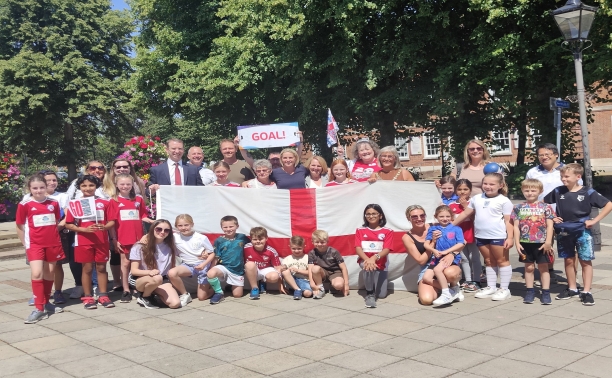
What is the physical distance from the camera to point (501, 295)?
6.99 meters

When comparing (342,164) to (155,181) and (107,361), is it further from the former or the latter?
(107,361)

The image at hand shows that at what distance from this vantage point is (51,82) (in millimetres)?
34938

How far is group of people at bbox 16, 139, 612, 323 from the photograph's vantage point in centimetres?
686

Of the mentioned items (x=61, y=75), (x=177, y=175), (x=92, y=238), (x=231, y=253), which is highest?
(x=61, y=75)

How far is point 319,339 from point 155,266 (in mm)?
2727

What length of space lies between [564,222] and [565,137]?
15.6 metres

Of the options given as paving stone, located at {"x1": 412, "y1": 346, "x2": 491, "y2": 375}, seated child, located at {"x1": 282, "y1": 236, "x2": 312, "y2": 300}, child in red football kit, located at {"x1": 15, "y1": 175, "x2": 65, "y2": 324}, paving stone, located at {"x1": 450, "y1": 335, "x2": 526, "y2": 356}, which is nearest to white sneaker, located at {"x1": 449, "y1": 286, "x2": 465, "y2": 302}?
paving stone, located at {"x1": 450, "y1": 335, "x2": 526, "y2": 356}

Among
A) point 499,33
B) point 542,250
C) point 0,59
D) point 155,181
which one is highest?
point 0,59

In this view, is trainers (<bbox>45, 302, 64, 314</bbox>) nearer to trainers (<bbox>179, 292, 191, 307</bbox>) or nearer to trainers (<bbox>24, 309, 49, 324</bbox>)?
trainers (<bbox>24, 309, 49, 324</bbox>)

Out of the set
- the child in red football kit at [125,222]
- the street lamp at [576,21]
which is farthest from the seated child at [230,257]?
the street lamp at [576,21]

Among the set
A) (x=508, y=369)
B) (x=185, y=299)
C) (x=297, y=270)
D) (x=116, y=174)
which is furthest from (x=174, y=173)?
(x=508, y=369)

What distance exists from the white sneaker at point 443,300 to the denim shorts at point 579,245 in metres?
1.44

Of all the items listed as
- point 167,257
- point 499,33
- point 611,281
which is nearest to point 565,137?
point 499,33

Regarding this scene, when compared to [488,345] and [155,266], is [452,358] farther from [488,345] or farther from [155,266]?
[155,266]
